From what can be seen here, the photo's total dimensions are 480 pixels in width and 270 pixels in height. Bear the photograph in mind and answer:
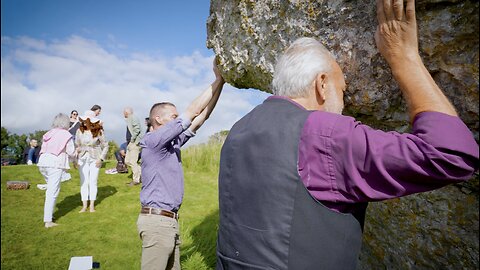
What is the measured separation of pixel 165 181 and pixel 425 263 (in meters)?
2.89

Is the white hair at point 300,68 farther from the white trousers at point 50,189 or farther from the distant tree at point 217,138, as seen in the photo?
the distant tree at point 217,138

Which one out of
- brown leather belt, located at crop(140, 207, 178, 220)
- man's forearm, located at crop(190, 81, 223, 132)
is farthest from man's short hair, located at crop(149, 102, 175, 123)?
brown leather belt, located at crop(140, 207, 178, 220)

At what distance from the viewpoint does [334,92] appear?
1.89 metres

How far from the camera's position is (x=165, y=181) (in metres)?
4.06

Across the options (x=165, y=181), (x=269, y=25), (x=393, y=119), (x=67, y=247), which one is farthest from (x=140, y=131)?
(x=393, y=119)

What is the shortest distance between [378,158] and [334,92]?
0.64 m

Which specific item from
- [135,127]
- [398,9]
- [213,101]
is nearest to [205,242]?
[213,101]

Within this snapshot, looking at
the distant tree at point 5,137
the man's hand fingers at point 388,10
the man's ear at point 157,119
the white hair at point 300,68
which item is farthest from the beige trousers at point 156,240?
the distant tree at point 5,137

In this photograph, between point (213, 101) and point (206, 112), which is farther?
point (206, 112)

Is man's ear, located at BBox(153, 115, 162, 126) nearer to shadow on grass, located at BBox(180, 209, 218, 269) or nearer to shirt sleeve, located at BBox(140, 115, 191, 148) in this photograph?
shirt sleeve, located at BBox(140, 115, 191, 148)

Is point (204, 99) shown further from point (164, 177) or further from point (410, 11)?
point (410, 11)

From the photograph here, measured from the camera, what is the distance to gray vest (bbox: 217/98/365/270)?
1556 mm

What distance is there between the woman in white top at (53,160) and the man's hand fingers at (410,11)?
779 centimetres

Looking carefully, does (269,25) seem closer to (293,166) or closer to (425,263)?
(293,166)
